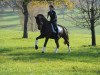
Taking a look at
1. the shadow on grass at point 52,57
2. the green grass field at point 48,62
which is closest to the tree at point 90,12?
the green grass field at point 48,62

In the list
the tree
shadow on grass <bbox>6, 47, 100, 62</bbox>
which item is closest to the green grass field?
shadow on grass <bbox>6, 47, 100, 62</bbox>

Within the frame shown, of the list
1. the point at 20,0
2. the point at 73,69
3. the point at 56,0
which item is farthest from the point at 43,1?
the point at 73,69

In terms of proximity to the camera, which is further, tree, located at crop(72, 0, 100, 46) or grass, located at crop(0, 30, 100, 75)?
tree, located at crop(72, 0, 100, 46)

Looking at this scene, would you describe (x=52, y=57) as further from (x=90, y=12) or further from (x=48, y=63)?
(x=90, y=12)

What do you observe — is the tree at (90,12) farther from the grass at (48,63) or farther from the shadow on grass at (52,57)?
the shadow on grass at (52,57)

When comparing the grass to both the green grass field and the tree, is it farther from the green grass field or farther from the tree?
the tree

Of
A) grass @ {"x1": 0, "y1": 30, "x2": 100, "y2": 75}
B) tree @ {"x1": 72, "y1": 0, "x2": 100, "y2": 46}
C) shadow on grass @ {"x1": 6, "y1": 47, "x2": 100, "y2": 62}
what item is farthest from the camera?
tree @ {"x1": 72, "y1": 0, "x2": 100, "y2": 46}

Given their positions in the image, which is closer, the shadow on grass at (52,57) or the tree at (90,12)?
the shadow on grass at (52,57)

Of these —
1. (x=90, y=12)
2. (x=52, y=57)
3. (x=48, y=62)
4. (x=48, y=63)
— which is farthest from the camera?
(x=90, y=12)

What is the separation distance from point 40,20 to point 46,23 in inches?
22.3

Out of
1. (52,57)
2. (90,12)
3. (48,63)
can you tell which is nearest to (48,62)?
(48,63)

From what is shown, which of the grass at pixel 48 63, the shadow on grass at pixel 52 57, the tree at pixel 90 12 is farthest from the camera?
the tree at pixel 90 12

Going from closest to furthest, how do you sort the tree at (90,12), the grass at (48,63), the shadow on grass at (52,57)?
the grass at (48,63), the shadow on grass at (52,57), the tree at (90,12)

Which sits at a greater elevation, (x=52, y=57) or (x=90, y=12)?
(x=90, y=12)
